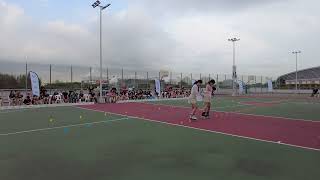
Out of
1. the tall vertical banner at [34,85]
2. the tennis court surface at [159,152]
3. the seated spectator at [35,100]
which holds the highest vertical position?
the tall vertical banner at [34,85]

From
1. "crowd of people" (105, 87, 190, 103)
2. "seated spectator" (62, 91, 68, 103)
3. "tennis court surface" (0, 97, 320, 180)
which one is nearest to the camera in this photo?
"tennis court surface" (0, 97, 320, 180)

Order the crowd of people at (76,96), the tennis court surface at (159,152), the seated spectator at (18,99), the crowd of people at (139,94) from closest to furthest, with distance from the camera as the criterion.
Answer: the tennis court surface at (159,152)
the seated spectator at (18,99)
the crowd of people at (76,96)
the crowd of people at (139,94)

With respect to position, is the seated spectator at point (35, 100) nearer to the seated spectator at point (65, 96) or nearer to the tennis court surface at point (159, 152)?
the seated spectator at point (65, 96)

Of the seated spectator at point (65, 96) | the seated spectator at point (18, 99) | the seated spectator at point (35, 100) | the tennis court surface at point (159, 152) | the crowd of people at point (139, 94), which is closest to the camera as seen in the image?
the tennis court surface at point (159, 152)

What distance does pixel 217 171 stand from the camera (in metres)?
6.93

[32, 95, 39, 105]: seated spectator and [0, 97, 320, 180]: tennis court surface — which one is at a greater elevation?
[32, 95, 39, 105]: seated spectator

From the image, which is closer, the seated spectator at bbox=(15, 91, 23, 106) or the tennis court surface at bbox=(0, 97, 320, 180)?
the tennis court surface at bbox=(0, 97, 320, 180)

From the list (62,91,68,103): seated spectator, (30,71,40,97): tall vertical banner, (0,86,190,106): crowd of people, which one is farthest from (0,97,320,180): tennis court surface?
(62,91,68,103): seated spectator

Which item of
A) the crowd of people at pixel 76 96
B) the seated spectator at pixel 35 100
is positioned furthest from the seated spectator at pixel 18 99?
the seated spectator at pixel 35 100

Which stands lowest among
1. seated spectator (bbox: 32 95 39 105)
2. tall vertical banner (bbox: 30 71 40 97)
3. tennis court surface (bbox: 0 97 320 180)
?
tennis court surface (bbox: 0 97 320 180)

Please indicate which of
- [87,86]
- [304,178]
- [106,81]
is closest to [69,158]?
[304,178]

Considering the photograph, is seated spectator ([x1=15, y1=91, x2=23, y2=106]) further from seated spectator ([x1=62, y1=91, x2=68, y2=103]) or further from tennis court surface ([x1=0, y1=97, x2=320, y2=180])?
tennis court surface ([x1=0, y1=97, x2=320, y2=180])

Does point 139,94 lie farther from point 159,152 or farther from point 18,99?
point 159,152

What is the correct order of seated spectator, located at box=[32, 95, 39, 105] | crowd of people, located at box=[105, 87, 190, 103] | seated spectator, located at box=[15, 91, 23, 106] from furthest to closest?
crowd of people, located at box=[105, 87, 190, 103]
seated spectator, located at box=[32, 95, 39, 105]
seated spectator, located at box=[15, 91, 23, 106]
